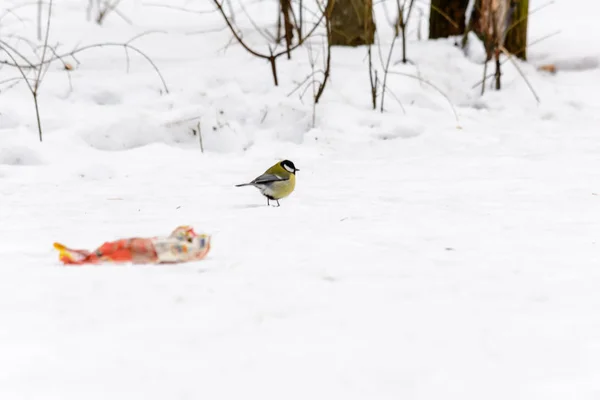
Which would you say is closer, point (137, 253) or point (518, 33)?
point (137, 253)

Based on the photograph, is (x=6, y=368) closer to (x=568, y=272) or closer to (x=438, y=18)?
(x=568, y=272)

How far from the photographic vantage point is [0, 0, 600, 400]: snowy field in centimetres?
146

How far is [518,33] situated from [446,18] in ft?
2.15

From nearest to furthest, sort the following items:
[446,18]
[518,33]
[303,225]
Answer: [303,225] < [518,33] < [446,18]

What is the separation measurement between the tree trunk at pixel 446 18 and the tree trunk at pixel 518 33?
44 cm

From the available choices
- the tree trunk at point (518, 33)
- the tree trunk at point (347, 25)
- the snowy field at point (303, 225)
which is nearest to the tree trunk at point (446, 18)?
the snowy field at point (303, 225)

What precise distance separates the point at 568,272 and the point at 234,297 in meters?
1.03

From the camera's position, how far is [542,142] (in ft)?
14.9

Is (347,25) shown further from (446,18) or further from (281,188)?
(281,188)

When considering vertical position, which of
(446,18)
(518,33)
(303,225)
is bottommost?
(303,225)

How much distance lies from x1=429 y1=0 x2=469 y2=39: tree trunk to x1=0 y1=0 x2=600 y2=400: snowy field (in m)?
0.19

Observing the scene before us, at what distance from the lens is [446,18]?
20.2 ft

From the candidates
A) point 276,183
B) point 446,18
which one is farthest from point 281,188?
point 446,18

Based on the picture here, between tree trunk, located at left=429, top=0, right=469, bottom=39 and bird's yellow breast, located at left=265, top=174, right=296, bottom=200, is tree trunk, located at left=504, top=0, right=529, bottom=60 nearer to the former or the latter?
tree trunk, located at left=429, top=0, right=469, bottom=39
